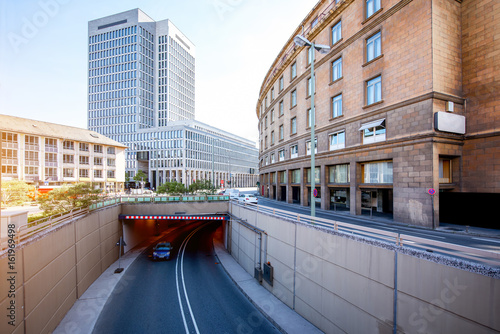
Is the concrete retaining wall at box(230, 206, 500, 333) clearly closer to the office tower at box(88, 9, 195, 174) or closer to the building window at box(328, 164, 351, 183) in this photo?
the building window at box(328, 164, 351, 183)

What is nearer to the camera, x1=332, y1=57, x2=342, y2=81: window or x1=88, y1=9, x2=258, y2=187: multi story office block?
x1=332, y1=57, x2=342, y2=81: window

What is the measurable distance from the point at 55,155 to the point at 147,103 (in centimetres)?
5811

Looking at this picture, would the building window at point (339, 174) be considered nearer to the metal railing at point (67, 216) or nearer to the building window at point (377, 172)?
the building window at point (377, 172)

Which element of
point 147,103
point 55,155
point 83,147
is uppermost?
point 147,103

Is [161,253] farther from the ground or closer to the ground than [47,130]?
closer to the ground

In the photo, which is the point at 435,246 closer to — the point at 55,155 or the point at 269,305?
the point at 269,305

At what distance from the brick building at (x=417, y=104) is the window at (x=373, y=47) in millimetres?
102

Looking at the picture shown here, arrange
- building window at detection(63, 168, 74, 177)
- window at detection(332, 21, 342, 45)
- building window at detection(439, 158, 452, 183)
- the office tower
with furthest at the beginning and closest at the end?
the office tower < building window at detection(63, 168, 74, 177) < window at detection(332, 21, 342, 45) < building window at detection(439, 158, 452, 183)

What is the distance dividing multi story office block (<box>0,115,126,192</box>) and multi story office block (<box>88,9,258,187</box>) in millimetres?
26233

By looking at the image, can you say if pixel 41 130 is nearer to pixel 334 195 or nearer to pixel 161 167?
pixel 161 167

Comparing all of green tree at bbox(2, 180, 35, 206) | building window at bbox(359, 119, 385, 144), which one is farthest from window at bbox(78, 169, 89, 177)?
building window at bbox(359, 119, 385, 144)

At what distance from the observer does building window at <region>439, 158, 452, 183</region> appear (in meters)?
18.0

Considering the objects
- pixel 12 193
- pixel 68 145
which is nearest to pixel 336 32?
pixel 12 193

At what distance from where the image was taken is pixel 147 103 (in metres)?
102
